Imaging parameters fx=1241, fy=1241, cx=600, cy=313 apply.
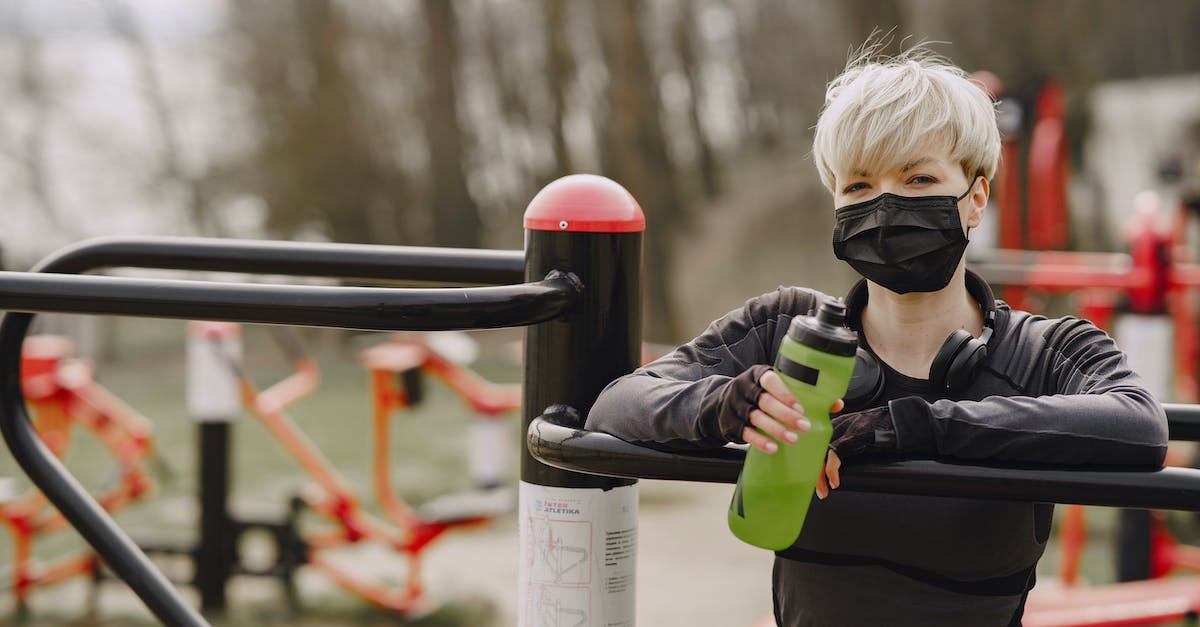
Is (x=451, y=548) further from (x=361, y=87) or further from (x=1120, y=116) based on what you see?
(x=1120, y=116)

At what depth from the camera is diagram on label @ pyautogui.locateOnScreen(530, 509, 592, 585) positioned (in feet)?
4.54

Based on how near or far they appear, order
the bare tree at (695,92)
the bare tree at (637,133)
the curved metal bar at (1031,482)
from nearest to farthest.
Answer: the curved metal bar at (1031,482)
the bare tree at (637,133)
the bare tree at (695,92)

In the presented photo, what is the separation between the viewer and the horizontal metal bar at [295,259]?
154cm

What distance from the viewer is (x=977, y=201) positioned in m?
1.58

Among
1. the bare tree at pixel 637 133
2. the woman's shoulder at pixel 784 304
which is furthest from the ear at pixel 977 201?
the bare tree at pixel 637 133

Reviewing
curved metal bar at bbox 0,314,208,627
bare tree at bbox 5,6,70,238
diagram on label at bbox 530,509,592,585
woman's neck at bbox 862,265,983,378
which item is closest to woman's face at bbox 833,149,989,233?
woman's neck at bbox 862,265,983,378

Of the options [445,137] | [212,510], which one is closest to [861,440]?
[212,510]

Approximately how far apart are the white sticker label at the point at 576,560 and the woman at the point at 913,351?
124 mm

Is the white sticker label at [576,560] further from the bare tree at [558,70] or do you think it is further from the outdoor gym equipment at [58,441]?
the bare tree at [558,70]

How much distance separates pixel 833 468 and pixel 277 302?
574mm

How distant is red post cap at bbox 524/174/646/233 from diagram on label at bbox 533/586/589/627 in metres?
0.40

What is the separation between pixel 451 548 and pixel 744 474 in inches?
174

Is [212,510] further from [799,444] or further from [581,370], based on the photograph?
[799,444]

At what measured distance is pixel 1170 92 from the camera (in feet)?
52.9
